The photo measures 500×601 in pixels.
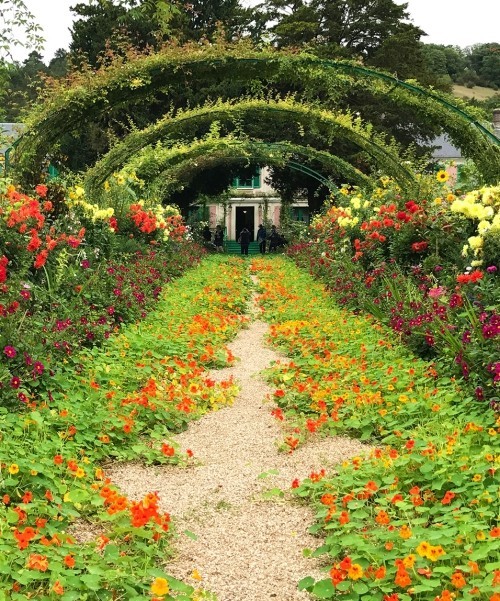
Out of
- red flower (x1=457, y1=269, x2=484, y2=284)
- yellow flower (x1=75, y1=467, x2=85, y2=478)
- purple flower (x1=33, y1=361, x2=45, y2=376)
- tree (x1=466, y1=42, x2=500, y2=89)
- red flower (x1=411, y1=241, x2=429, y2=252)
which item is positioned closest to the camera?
yellow flower (x1=75, y1=467, x2=85, y2=478)

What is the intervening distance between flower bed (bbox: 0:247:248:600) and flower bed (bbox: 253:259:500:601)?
67cm

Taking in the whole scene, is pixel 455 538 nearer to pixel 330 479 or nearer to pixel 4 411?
pixel 330 479

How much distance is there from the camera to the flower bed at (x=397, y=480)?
2.36 metres

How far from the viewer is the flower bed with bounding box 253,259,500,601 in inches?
92.7

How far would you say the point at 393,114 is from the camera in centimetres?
2447

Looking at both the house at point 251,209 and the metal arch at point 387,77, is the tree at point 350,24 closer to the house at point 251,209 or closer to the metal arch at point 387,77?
the house at point 251,209

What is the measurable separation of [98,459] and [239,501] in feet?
2.95

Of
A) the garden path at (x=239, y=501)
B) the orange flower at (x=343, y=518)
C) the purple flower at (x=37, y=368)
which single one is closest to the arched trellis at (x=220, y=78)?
the purple flower at (x=37, y=368)

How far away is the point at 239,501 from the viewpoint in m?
3.36

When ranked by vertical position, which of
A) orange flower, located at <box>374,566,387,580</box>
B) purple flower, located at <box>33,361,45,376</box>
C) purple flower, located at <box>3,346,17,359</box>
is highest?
purple flower, located at <box>3,346,17,359</box>

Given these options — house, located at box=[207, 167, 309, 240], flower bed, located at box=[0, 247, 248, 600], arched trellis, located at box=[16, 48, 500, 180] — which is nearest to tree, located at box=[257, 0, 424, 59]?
house, located at box=[207, 167, 309, 240]

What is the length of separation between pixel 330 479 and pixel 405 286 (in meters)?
4.16

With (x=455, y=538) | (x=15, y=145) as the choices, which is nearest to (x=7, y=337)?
(x=455, y=538)

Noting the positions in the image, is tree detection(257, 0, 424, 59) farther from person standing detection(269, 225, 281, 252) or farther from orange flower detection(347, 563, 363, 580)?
orange flower detection(347, 563, 363, 580)
